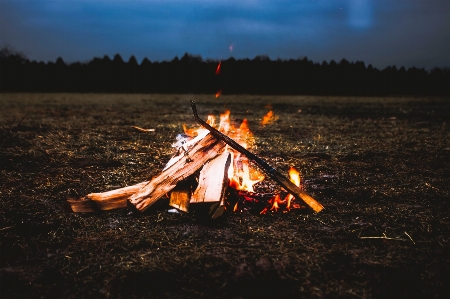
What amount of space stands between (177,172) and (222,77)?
2995cm

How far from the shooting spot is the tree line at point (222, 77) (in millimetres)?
30625

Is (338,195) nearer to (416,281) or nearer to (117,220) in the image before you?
(416,281)

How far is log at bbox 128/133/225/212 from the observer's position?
3.19m

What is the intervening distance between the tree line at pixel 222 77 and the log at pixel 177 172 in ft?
89.8

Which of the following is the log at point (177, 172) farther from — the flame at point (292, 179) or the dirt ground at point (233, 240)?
the flame at point (292, 179)

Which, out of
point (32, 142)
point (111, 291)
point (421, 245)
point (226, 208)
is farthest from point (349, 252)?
point (32, 142)

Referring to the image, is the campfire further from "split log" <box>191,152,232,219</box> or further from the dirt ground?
the dirt ground

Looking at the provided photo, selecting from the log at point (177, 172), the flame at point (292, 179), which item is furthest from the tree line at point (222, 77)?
the log at point (177, 172)

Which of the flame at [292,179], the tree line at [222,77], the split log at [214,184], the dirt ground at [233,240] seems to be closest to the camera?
the dirt ground at [233,240]

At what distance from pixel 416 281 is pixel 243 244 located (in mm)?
1237

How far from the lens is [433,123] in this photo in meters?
9.73

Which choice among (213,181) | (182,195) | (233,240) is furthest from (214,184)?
(233,240)

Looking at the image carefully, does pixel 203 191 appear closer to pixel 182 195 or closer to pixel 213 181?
pixel 213 181

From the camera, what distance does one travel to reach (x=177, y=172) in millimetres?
3463
